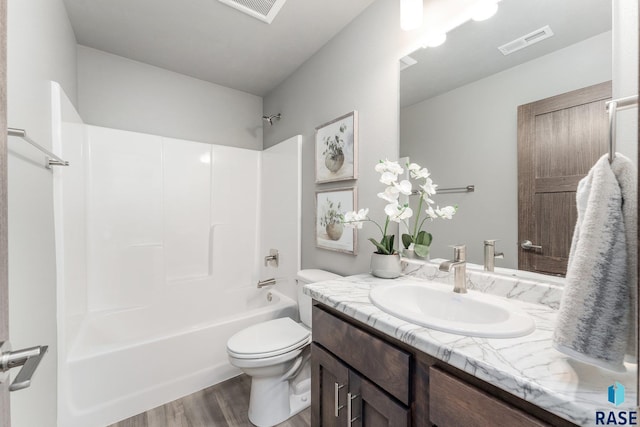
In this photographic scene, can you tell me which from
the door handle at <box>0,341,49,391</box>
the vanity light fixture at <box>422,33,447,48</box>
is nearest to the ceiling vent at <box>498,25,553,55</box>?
the vanity light fixture at <box>422,33,447,48</box>

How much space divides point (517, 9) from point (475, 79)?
0.81 feet

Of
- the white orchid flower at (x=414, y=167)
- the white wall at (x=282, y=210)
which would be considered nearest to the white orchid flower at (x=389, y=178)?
the white orchid flower at (x=414, y=167)

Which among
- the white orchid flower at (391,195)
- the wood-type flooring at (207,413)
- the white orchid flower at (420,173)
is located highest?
the white orchid flower at (420,173)

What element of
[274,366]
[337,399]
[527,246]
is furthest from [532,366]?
[274,366]

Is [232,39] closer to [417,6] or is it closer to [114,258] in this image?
[417,6]

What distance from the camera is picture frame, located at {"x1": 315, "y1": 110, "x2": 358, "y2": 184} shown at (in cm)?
162

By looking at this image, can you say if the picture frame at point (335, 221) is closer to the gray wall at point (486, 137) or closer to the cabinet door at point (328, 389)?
the gray wall at point (486, 137)

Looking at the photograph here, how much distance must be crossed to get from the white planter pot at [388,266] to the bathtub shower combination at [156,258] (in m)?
0.97

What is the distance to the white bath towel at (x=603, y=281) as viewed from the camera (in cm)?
50

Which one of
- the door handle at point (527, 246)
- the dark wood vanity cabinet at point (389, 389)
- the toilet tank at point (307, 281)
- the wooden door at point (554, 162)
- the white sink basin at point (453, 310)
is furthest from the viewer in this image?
the toilet tank at point (307, 281)

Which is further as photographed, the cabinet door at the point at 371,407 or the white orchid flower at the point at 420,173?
the white orchid flower at the point at 420,173

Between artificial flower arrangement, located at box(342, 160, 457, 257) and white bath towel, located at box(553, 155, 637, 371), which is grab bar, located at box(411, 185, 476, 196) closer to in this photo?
artificial flower arrangement, located at box(342, 160, 457, 257)

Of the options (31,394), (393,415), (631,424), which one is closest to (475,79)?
(631,424)

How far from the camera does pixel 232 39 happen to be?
1.86 metres
